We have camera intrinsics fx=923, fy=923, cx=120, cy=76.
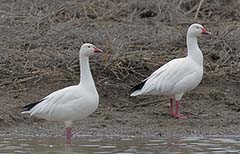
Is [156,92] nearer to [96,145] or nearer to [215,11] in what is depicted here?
[96,145]

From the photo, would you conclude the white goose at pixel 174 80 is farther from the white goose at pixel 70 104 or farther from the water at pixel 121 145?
the white goose at pixel 70 104

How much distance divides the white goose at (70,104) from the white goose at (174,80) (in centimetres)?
172

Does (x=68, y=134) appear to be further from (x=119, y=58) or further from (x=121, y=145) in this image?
(x=119, y=58)

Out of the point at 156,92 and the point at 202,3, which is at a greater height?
the point at 202,3

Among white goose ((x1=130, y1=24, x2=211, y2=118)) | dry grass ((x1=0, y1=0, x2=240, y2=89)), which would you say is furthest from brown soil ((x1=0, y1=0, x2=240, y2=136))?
white goose ((x1=130, y1=24, x2=211, y2=118))

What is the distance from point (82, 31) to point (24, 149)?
5699 millimetres

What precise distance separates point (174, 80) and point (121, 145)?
2.25m

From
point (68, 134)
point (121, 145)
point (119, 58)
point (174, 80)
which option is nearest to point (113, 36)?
point (119, 58)

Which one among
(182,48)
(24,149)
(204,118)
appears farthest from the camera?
(182,48)

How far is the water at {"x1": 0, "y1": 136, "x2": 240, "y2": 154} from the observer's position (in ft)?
36.6

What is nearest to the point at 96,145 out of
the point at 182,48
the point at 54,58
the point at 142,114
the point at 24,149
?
the point at 24,149

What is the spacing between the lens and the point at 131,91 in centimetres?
1355

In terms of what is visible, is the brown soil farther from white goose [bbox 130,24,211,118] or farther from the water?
the water

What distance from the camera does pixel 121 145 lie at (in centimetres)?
1161
